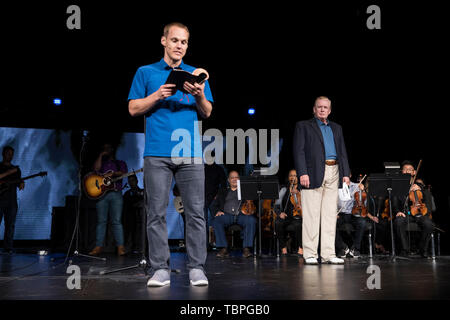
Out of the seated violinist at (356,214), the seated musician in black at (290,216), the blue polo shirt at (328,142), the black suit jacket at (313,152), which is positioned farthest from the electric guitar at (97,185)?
the seated violinist at (356,214)

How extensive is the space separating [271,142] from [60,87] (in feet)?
14.4

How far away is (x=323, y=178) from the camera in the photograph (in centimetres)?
418

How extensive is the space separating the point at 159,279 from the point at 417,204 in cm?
478

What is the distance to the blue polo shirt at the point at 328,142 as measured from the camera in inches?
168

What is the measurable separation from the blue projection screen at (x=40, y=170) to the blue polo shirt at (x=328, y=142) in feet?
16.3

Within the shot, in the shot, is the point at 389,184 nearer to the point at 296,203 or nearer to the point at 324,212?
the point at 324,212

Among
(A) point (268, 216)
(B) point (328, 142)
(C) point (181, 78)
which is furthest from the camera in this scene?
(A) point (268, 216)

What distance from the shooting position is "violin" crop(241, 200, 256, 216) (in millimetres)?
→ 6367

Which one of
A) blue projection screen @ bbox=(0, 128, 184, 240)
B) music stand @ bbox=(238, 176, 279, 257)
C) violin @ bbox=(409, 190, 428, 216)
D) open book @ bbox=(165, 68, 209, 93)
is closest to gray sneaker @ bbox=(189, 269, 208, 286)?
open book @ bbox=(165, 68, 209, 93)

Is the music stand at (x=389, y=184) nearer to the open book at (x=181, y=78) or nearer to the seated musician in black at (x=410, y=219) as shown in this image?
the seated musician in black at (x=410, y=219)

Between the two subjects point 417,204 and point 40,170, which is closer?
point 417,204

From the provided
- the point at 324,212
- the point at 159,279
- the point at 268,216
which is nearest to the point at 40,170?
the point at 268,216

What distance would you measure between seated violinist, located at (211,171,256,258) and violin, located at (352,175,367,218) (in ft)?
5.13
